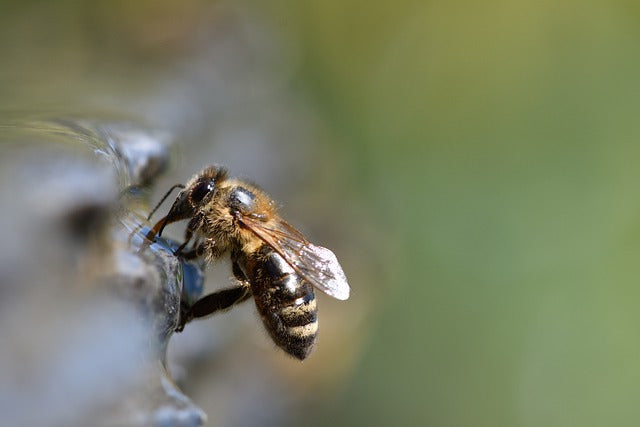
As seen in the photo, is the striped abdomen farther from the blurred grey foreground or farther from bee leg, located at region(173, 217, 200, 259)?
Result: the blurred grey foreground

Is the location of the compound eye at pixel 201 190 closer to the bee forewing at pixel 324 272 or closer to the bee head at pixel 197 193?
the bee head at pixel 197 193

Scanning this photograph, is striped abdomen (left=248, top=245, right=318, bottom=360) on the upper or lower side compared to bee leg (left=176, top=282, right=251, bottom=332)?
upper

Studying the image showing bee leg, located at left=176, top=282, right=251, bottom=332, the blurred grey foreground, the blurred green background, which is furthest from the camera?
the blurred green background

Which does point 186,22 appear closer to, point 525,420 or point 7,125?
point 525,420

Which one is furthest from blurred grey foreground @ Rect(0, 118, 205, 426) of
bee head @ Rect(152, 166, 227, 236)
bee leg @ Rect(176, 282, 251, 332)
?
bee head @ Rect(152, 166, 227, 236)

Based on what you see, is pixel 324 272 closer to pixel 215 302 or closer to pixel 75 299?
pixel 215 302

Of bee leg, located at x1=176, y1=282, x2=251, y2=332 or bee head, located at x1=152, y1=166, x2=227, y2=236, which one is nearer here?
bee leg, located at x1=176, y1=282, x2=251, y2=332

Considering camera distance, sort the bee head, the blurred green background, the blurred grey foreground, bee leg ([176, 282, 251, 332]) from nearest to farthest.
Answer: the blurred grey foreground
bee leg ([176, 282, 251, 332])
the bee head
the blurred green background

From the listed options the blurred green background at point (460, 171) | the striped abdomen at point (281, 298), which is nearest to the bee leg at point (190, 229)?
the striped abdomen at point (281, 298)
